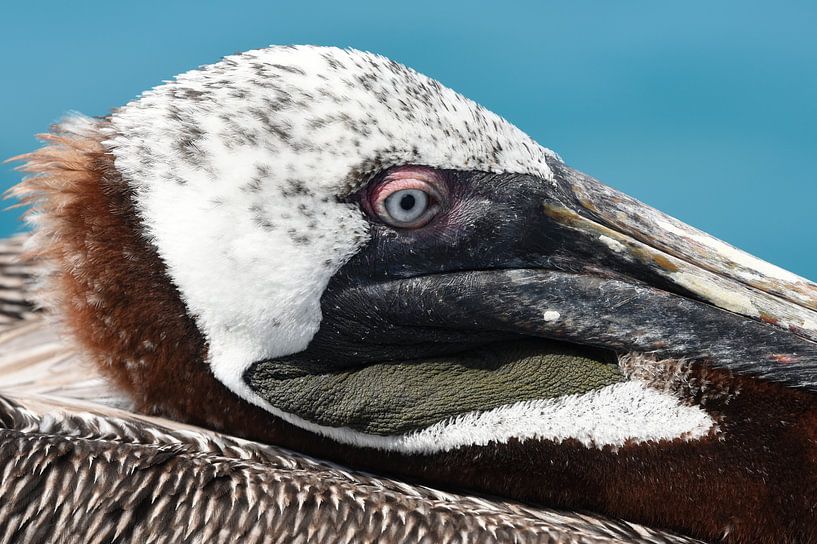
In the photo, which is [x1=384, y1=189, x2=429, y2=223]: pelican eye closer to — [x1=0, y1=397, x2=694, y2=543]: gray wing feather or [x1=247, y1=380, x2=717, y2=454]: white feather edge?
[x1=247, y1=380, x2=717, y2=454]: white feather edge

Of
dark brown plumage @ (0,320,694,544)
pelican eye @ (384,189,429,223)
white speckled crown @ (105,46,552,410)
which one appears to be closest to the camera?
dark brown plumage @ (0,320,694,544)

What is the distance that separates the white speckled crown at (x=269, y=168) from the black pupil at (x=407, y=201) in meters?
0.09

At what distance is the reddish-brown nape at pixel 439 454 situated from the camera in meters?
2.59

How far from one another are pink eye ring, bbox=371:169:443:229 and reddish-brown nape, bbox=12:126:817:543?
53 centimetres

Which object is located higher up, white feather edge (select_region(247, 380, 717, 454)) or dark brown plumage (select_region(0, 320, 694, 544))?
white feather edge (select_region(247, 380, 717, 454))

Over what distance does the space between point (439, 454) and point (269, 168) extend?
2.62 feet

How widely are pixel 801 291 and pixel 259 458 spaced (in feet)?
4.49

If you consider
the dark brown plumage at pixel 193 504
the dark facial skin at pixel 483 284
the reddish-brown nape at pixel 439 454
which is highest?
the dark facial skin at pixel 483 284

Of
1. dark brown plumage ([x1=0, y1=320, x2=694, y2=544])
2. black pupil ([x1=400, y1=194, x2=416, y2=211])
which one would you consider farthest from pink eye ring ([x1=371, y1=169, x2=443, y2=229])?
dark brown plumage ([x1=0, y1=320, x2=694, y2=544])

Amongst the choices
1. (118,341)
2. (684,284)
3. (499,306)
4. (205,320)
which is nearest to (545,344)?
(499,306)

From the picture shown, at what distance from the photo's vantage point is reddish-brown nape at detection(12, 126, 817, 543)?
2.59 metres

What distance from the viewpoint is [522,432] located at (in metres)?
2.66

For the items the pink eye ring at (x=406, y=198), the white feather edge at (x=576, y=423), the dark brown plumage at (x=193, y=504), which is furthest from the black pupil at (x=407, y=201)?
the dark brown plumage at (x=193, y=504)

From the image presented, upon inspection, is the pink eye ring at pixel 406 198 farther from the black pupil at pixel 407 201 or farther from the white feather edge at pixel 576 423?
the white feather edge at pixel 576 423
